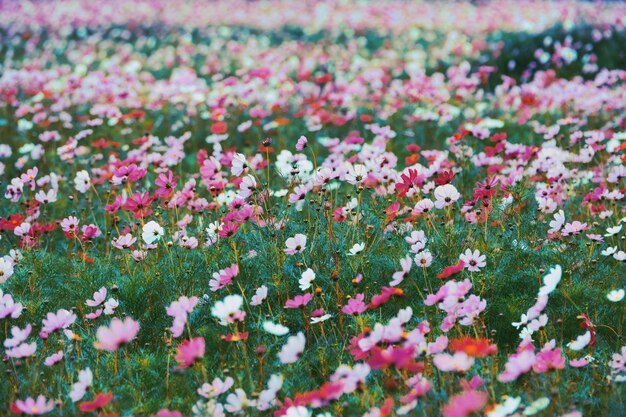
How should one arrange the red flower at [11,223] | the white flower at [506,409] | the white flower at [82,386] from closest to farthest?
1. the white flower at [506,409]
2. the white flower at [82,386]
3. the red flower at [11,223]

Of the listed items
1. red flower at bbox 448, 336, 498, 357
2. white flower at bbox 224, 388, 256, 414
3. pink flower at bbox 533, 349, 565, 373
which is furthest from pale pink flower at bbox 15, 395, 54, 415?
pink flower at bbox 533, 349, 565, 373

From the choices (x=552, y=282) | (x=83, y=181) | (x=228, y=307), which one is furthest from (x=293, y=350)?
(x=83, y=181)

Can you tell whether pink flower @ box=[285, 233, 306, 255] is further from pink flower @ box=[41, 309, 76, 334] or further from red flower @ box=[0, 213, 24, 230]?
red flower @ box=[0, 213, 24, 230]

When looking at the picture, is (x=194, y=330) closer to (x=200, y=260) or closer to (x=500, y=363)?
(x=200, y=260)

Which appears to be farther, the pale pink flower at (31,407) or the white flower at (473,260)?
the white flower at (473,260)

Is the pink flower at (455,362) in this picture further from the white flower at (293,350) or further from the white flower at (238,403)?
the white flower at (238,403)

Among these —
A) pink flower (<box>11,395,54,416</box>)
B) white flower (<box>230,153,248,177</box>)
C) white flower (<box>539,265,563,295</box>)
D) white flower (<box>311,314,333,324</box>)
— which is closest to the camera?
pink flower (<box>11,395,54,416</box>)

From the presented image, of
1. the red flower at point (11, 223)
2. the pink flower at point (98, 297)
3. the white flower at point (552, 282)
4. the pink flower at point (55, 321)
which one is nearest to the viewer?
the white flower at point (552, 282)

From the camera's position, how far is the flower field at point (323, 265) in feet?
7.08

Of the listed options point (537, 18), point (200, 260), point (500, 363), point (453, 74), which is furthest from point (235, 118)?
point (537, 18)

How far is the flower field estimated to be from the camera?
2.16 m

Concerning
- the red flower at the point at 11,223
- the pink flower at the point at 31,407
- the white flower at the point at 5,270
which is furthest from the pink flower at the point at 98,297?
the red flower at the point at 11,223

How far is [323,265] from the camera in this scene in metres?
3.10

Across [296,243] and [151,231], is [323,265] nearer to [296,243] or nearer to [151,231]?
[296,243]
